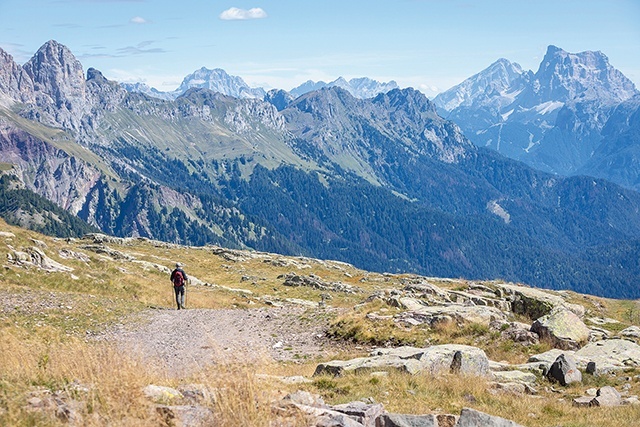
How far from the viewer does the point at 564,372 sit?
18.7 metres

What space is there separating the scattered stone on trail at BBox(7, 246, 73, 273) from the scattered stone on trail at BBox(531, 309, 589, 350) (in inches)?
1272

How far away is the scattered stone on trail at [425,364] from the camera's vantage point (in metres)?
18.0

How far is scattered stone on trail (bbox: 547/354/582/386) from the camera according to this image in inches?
730

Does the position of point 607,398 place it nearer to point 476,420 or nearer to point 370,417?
point 476,420

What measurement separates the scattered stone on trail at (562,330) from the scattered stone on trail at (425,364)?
7.68 m

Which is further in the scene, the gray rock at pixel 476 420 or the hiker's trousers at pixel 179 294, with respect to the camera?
the hiker's trousers at pixel 179 294

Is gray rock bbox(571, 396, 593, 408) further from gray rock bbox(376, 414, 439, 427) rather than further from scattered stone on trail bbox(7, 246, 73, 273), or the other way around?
scattered stone on trail bbox(7, 246, 73, 273)

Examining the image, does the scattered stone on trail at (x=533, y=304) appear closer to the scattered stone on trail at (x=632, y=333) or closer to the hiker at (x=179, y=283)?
the scattered stone on trail at (x=632, y=333)

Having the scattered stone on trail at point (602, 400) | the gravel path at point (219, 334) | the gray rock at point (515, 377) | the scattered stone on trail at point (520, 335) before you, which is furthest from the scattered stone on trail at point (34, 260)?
the scattered stone on trail at point (602, 400)

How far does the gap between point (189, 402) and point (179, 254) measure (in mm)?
75865

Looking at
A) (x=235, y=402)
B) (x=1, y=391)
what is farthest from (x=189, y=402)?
(x=1, y=391)

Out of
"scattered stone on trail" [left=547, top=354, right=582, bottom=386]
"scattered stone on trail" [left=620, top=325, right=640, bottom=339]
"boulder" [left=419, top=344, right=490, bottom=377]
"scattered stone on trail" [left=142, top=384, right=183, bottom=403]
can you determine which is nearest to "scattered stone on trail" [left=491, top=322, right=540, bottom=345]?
"scattered stone on trail" [left=547, top=354, right=582, bottom=386]

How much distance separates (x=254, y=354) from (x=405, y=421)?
813 cm

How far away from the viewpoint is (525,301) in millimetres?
41156
